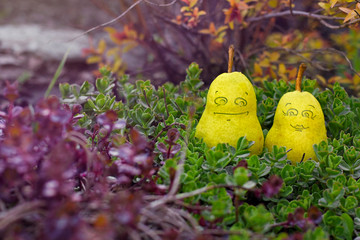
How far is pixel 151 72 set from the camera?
2982 millimetres

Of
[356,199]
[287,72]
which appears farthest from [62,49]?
[356,199]

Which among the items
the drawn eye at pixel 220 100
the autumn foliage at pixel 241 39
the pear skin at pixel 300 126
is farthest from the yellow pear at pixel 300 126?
the autumn foliage at pixel 241 39

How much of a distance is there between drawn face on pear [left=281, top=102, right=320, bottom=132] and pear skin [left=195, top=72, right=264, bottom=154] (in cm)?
13

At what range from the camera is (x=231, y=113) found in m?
1.30

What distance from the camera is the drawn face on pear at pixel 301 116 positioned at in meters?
1.28

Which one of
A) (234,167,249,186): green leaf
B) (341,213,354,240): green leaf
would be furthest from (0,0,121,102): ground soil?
(341,213,354,240): green leaf

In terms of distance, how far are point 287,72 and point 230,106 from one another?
3.46 ft

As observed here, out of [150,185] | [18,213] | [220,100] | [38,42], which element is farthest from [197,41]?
[38,42]

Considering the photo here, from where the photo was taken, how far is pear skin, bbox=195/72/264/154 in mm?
1289

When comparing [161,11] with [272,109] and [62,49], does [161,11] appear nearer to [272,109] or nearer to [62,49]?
[272,109]

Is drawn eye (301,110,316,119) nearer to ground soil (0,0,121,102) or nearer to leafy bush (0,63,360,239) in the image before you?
leafy bush (0,63,360,239)

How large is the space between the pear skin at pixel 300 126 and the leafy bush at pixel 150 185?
87 millimetres

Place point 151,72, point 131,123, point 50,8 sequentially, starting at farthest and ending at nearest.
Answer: point 50,8 → point 151,72 → point 131,123

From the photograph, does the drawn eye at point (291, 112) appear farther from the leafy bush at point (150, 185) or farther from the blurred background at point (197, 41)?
the blurred background at point (197, 41)
